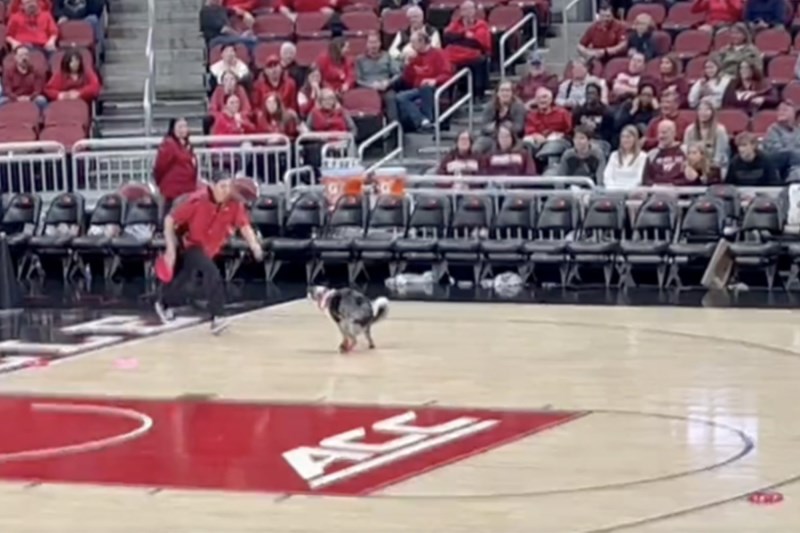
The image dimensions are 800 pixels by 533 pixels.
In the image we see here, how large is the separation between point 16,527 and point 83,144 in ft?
42.4

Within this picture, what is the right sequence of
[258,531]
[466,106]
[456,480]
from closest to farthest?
[258,531] < [456,480] < [466,106]

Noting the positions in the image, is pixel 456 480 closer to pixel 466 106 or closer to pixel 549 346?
pixel 549 346

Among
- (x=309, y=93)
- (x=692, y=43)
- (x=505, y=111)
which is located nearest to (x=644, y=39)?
(x=692, y=43)

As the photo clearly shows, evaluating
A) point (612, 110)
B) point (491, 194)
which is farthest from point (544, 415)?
point (612, 110)

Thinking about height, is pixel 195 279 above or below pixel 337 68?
below

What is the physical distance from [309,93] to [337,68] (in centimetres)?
59

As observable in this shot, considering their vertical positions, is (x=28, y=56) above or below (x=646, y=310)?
above

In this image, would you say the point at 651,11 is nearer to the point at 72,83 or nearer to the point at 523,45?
the point at 523,45

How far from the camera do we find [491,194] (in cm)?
2109

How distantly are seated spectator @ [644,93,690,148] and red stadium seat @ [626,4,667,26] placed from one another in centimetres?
263

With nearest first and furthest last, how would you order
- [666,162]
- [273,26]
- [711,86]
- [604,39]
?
[666,162], [711,86], [604,39], [273,26]

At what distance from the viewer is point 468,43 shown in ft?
79.6

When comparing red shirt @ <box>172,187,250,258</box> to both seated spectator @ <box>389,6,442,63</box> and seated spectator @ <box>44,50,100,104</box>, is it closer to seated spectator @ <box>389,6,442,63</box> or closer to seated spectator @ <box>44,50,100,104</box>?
seated spectator @ <box>389,6,442,63</box>

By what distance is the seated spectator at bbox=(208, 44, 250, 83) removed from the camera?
24188mm
